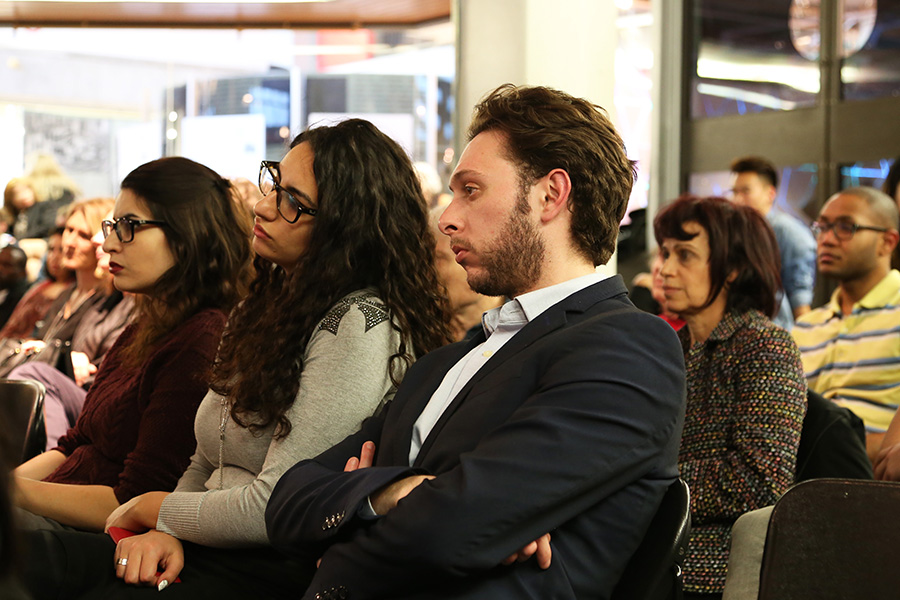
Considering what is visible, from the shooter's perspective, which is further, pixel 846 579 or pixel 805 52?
pixel 805 52

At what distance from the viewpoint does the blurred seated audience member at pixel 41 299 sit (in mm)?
5125

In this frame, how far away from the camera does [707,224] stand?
2723 millimetres

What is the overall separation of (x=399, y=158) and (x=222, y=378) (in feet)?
2.06

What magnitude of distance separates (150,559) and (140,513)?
0.54ft

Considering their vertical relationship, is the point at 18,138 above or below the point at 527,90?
above

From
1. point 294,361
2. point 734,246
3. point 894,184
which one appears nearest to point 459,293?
point 734,246

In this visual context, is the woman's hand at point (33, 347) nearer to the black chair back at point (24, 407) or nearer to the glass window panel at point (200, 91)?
the black chair back at point (24, 407)

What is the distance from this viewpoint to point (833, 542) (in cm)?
143

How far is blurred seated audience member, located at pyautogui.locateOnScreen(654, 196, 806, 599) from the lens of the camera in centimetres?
216

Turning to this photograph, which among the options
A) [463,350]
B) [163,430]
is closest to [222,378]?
[163,430]

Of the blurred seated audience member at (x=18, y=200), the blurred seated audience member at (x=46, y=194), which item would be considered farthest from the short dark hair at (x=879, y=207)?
the blurred seated audience member at (x=18, y=200)

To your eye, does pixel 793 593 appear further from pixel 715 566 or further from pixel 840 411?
pixel 840 411

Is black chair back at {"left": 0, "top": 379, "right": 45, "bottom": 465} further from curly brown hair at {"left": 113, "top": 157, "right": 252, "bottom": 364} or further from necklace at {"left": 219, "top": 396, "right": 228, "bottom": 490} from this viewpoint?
necklace at {"left": 219, "top": 396, "right": 228, "bottom": 490}

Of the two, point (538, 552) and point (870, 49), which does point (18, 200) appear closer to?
point (870, 49)
